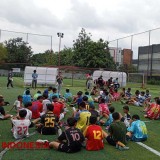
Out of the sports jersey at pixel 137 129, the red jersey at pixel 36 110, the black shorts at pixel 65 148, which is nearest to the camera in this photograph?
the black shorts at pixel 65 148

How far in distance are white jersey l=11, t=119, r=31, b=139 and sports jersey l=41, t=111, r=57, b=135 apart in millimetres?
662

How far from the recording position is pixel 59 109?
474 inches

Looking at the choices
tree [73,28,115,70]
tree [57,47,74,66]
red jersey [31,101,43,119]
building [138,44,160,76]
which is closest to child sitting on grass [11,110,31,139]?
red jersey [31,101,43,119]

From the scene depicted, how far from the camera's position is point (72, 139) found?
25.8 ft

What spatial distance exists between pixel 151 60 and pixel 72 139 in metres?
69.1

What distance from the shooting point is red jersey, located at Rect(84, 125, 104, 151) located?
27.2 feet

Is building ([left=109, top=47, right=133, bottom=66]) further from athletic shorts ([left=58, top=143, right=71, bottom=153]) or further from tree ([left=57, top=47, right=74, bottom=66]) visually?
athletic shorts ([left=58, top=143, right=71, bottom=153])

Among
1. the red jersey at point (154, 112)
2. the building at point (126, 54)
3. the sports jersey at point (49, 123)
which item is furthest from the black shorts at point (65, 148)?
the building at point (126, 54)

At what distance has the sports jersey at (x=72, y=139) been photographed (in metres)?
7.87

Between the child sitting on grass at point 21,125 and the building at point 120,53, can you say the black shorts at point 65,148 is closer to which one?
the child sitting on grass at point 21,125

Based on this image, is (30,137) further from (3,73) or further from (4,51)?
(4,51)

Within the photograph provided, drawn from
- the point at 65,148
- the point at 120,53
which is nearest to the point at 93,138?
the point at 65,148

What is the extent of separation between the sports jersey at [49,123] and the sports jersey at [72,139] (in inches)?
68.5

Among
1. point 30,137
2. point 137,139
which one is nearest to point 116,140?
point 137,139
